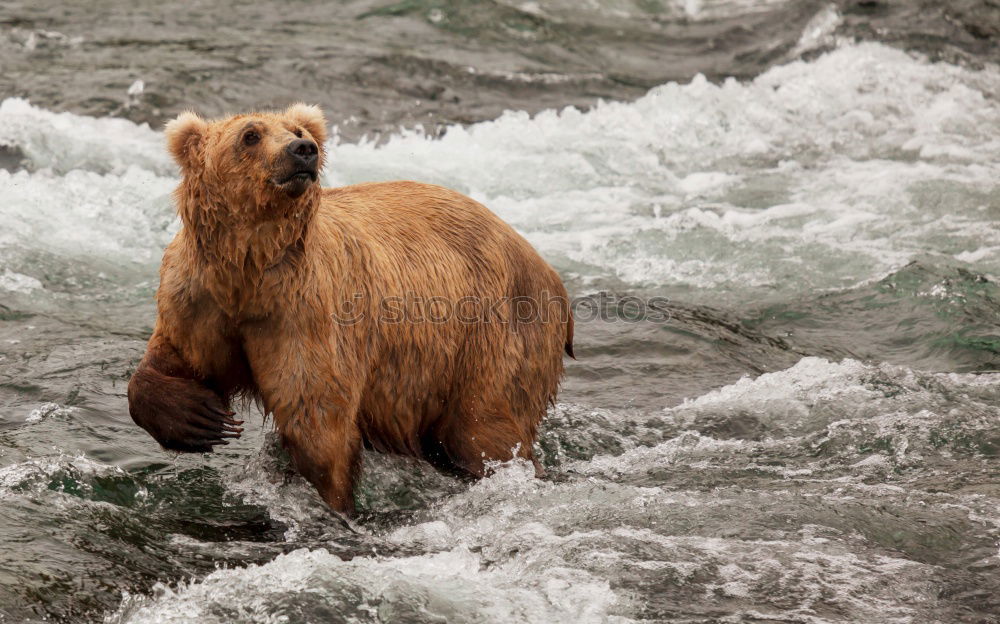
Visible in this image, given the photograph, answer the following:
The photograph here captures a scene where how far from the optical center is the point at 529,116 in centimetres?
1280

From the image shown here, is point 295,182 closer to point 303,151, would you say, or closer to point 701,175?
point 303,151

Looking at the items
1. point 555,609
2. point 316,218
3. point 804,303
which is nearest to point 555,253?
point 804,303

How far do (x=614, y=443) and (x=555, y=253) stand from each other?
3284 millimetres

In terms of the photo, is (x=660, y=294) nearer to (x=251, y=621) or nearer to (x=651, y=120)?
(x=651, y=120)

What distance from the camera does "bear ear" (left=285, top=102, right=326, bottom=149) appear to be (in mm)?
5414

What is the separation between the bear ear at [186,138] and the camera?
5227mm

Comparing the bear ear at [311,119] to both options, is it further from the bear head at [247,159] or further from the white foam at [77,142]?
the white foam at [77,142]

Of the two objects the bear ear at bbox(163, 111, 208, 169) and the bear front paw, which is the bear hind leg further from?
the bear ear at bbox(163, 111, 208, 169)

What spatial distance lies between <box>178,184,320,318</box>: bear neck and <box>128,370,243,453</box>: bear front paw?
0.39 meters

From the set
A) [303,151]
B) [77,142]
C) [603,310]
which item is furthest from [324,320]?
[77,142]

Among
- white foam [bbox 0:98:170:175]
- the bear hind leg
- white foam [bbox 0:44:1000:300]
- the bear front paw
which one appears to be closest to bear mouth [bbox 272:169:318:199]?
the bear front paw

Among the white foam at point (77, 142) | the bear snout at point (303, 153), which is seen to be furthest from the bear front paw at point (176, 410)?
the white foam at point (77, 142)

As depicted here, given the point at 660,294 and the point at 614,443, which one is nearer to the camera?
the point at 614,443

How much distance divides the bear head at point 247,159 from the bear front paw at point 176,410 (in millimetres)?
769
